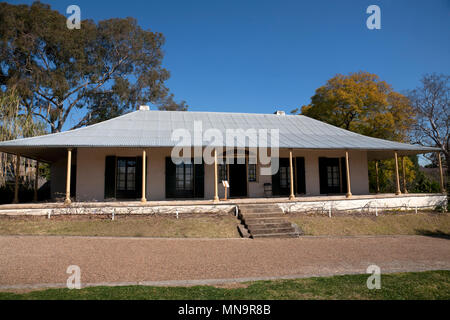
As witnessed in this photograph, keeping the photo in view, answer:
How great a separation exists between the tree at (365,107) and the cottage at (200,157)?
5.90 m

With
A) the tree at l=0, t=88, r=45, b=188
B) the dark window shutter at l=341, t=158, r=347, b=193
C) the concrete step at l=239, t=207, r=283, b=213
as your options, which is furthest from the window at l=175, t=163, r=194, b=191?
the tree at l=0, t=88, r=45, b=188

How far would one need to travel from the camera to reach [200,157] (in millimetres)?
13336

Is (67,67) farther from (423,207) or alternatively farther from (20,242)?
(423,207)

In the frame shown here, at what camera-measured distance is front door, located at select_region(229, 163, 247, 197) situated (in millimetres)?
14039

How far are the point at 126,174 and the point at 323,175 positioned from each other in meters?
9.12

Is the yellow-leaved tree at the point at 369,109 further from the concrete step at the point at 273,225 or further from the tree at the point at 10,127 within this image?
the tree at the point at 10,127

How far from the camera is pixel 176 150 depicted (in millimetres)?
12852

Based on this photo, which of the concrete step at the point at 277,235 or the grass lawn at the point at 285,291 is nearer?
the grass lawn at the point at 285,291

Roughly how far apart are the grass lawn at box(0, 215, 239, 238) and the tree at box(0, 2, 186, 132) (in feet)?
40.8

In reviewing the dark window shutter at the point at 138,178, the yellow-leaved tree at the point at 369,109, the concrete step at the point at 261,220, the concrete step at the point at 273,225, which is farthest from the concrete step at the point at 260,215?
the yellow-leaved tree at the point at 369,109

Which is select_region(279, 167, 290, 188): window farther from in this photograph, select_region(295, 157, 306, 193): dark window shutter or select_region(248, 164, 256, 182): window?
select_region(248, 164, 256, 182): window

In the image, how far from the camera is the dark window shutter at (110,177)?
12.6 m

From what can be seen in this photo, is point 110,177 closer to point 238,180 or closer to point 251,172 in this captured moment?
point 238,180
